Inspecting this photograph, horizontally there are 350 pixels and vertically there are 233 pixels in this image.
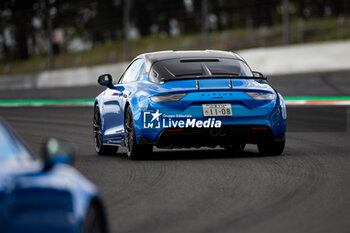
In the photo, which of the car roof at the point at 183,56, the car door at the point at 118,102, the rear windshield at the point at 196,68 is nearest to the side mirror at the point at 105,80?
the car door at the point at 118,102

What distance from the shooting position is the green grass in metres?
45.2

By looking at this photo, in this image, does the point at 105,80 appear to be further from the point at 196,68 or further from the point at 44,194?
the point at 44,194

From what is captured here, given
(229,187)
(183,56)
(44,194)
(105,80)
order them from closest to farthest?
(44,194), (229,187), (183,56), (105,80)

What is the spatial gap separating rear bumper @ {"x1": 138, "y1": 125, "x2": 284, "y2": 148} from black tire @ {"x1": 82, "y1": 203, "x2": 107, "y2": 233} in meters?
6.03

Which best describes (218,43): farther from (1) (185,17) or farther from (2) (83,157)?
(2) (83,157)

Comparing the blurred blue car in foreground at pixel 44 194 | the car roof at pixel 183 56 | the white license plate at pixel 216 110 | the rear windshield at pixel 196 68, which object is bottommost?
the white license plate at pixel 216 110

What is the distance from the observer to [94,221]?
4512mm

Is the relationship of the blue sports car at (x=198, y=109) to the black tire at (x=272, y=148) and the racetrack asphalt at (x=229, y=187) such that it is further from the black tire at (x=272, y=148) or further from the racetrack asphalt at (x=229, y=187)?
the racetrack asphalt at (x=229, y=187)

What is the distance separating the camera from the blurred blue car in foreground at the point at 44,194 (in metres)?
3.87

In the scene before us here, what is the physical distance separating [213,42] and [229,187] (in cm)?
4408

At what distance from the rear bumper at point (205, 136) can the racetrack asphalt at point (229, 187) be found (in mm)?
247

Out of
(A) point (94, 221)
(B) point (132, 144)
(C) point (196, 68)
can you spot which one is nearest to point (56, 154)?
(A) point (94, 221)

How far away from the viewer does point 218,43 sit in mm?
51312

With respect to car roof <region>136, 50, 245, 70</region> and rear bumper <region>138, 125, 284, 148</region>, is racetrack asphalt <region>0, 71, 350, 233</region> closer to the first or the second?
rear bumper <region>138, 125, 284, 148</region>
